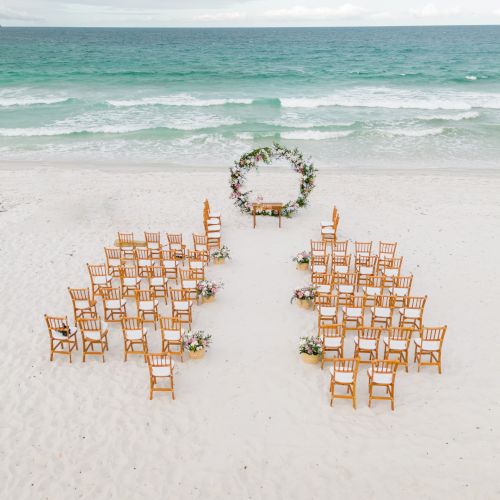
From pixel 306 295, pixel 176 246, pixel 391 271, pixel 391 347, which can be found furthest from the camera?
pixel 176 246

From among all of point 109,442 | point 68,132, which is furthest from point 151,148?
point 109,442

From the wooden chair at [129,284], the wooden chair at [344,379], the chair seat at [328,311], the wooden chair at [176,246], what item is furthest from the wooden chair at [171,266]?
the wooden chair at [344,379]

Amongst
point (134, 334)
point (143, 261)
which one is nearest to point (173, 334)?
point (134, 334)

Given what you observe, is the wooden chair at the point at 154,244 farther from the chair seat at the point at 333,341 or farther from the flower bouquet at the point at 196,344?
the chair seat at the point at 333,341

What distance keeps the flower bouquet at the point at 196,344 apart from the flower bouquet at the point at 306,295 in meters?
2.72

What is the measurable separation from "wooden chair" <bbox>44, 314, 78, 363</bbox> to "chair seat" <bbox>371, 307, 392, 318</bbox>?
6813 millimetres

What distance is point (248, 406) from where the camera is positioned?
9164mm

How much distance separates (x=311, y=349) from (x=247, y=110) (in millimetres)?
33797

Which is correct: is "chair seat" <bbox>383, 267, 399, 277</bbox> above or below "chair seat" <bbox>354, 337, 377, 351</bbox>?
above

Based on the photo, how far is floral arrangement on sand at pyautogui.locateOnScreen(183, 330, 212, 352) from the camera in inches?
408

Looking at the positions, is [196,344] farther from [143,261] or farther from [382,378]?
[143,261]

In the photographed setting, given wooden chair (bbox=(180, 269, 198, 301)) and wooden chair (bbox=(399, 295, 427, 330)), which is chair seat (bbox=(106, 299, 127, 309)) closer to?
wooden chair (bbox=(180, 269, 198, 301))

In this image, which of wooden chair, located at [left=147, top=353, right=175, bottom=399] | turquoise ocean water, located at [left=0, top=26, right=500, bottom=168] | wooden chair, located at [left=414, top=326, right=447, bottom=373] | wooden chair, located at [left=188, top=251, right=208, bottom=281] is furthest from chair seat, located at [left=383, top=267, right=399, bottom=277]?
turquoise ocean water, located at [left=0, top=26, right=500, bottom=168]

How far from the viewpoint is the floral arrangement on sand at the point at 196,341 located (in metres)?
10.4
